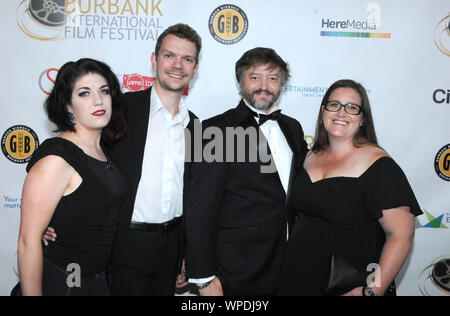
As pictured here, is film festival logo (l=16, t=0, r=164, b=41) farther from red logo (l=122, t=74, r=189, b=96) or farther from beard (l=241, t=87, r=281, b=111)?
beard (l=241, t=87, r=281, b=111)

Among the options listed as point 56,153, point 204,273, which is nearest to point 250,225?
point 204,273

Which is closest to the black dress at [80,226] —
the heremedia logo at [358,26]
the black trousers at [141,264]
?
the black trousers at [141,264]

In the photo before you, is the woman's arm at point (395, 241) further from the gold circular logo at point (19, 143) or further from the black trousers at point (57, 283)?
the gold circular logo at point (19, 143)

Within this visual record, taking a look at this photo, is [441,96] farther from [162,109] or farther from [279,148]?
[162,109]

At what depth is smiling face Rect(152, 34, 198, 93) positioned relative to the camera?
202cm

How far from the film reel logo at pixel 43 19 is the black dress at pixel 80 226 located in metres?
1.52

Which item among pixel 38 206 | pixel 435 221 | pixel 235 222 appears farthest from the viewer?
pixel 435 221

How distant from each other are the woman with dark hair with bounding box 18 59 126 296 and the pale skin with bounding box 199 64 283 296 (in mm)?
728

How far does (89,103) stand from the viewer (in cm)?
163

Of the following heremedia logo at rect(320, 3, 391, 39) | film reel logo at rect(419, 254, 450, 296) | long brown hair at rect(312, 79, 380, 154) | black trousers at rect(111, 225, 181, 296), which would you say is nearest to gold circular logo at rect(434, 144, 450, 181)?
film reel logo at rect(419, 254, 450, 296)

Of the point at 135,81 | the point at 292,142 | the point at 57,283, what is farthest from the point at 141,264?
the point at 135,81

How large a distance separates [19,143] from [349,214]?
2.39 meters

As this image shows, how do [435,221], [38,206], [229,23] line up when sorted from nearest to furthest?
[38,206] → [229,23] → [435,221]
